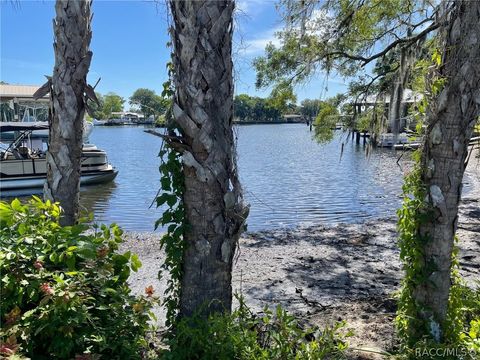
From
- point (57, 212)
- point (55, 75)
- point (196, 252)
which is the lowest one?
point (196, 252)

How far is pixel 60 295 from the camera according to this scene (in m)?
2.17

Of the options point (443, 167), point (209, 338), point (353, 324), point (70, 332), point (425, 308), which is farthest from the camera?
point (353, 324)

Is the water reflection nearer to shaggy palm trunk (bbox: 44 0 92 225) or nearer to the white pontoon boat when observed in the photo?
the white pontoon boat

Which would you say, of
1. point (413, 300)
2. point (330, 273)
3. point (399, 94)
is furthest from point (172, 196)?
point (399, 94)

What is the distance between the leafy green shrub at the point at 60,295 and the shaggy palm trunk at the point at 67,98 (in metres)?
1.01

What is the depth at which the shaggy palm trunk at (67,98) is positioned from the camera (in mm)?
3645

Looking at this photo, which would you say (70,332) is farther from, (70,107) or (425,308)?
(425,308)

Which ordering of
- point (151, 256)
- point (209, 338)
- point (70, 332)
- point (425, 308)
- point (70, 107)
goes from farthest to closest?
point (151, 256) → point (70, 107) → point (425, 308) → point (209, 338) → point (70, 332)

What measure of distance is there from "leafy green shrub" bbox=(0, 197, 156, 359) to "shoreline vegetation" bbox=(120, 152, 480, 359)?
3.23 ft

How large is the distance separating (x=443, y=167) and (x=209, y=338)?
204cm

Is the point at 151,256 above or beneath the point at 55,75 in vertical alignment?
beneath

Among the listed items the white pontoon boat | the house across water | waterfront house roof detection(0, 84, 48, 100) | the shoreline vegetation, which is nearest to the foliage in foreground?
the shoreline vegetation

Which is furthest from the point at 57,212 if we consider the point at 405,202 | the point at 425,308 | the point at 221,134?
the point at 425,308

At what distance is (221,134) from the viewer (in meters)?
2.79
